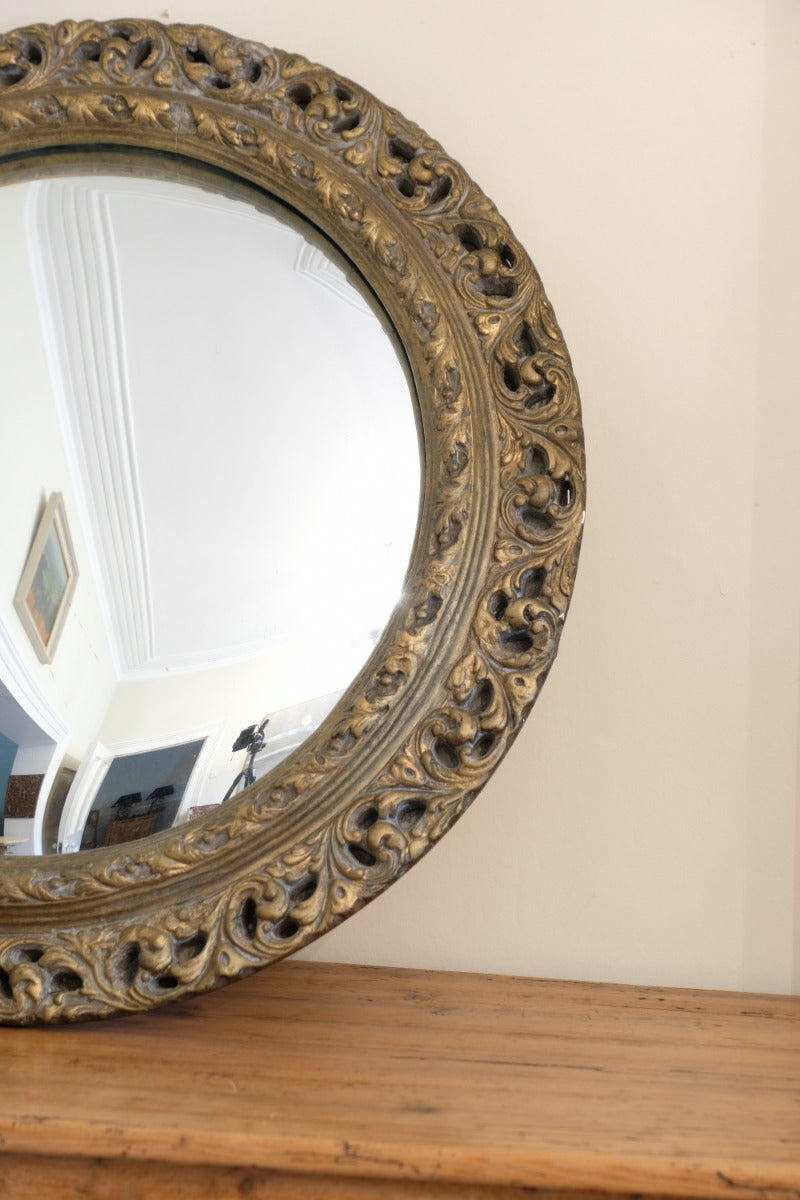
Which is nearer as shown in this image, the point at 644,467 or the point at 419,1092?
the point at 419,1092

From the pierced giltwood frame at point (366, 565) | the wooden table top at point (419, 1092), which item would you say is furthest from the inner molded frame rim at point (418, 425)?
the wooden table top at point (419, 1092)

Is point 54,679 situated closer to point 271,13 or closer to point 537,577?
point 537,577

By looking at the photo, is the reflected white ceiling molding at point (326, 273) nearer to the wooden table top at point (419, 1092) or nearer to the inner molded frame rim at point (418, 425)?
the inner molded frame rim at point (418, 425)

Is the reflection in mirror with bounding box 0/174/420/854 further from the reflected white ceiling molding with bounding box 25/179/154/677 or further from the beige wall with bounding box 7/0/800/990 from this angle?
the beige wall with bounding box 7/0/800/990

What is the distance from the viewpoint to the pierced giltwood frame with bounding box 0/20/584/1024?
755 millimetres

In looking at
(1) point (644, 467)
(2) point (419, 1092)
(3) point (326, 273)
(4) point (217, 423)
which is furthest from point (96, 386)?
(2) point (419, 1092)

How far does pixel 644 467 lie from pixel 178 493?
453mm

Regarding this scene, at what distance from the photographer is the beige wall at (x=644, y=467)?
94 centimetres

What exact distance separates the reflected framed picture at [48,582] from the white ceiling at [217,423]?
0.03m

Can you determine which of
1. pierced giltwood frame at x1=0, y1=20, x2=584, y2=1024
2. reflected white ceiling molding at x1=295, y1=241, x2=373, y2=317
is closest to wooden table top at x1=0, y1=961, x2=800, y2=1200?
pierced giltwood frame at x1=0, y1=20, x2=584, y2=1024

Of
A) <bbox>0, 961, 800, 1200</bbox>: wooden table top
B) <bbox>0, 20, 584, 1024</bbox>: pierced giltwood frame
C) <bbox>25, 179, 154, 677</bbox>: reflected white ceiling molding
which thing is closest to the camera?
<bbox>0, 961, 800, 1200</bbox>: wooden table top

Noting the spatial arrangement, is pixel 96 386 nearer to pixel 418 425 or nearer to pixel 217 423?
pixel 217 423

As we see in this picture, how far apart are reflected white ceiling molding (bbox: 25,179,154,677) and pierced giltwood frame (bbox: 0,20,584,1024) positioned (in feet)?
0.24

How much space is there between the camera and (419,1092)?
25.5 inches
